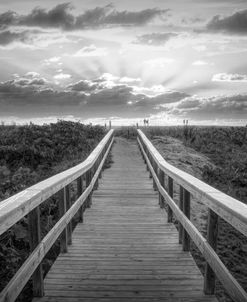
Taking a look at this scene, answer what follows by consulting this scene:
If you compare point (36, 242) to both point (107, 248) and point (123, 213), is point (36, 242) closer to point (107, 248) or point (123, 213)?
point (107, 248)

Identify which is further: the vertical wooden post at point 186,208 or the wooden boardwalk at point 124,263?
the vertical wooden post at point 186,208

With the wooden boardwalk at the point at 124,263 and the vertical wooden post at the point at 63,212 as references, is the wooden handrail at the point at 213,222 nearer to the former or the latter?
the wooden boardwalk at the point at 124,263

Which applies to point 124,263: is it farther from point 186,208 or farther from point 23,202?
point 23,202

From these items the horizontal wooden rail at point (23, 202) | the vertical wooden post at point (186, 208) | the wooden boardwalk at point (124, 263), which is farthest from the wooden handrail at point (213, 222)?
the horizontal wooden rail at point (23, 202)

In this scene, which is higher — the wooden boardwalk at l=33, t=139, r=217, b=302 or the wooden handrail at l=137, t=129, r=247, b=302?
the wooden handrail at l=137, t=129, r=247, b=302

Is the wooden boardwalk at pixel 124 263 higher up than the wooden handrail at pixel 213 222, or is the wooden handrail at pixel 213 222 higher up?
the wooden handrail at pixel 213 222

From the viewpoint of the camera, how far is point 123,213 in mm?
7773

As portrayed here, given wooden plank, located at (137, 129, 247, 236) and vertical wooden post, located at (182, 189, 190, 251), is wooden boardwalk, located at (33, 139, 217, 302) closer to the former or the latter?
vertical wooden post, located at (182, 189, 190, 251)

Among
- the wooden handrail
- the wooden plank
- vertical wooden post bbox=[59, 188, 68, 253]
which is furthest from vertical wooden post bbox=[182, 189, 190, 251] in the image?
vertical wooden post bbox=[59, 188, 68, 253]

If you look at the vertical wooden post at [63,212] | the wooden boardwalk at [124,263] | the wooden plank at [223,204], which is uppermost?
the wooden plank at [223,204]

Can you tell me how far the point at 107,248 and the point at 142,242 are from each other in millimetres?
607

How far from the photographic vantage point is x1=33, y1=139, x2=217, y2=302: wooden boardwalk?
400 centimetres

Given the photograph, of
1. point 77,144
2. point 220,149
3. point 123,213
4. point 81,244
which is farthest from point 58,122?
point 81,244

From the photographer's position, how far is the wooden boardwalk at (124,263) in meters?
4.00
